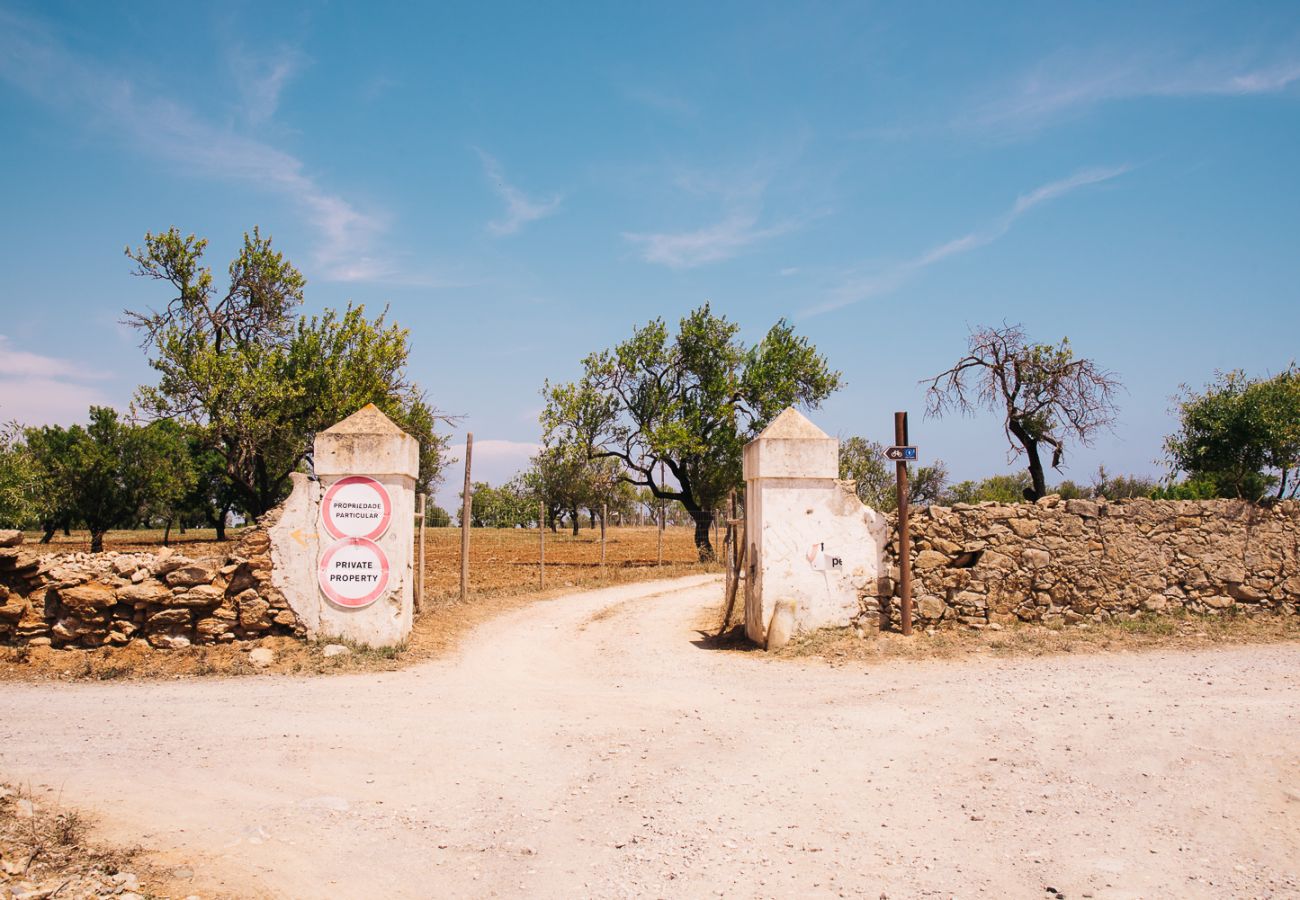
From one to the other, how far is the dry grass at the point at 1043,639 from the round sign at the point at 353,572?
569 cm

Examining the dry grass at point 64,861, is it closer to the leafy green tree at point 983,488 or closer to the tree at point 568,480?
the tree at point 568,480

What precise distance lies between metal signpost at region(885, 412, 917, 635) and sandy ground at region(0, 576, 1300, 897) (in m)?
1.57

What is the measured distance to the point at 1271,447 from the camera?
17.9m

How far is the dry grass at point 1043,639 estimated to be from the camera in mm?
11219

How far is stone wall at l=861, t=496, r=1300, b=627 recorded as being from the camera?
1238cm

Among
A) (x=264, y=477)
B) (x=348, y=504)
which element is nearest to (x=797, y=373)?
(x=264, y=477)

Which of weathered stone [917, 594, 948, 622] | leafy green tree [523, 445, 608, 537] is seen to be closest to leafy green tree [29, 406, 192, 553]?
leafy green tree [523, 445, 608, 537]

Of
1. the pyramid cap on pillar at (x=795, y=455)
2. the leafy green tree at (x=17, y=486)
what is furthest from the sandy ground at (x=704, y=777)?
the leafy green tree at (x=17, y=486)

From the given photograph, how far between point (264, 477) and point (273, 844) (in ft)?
74.3

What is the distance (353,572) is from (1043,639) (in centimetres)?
972

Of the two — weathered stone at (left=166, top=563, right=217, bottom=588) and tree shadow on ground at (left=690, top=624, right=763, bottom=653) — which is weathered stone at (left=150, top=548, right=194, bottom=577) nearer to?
weathered stone at (left=166, top=563, right=217, bottom=588)

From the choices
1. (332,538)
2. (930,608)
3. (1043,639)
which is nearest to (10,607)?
(332,538)

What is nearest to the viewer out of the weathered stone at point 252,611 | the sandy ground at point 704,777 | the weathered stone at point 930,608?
the sandy ground at point 704,777

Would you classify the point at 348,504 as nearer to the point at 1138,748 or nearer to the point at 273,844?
the point at 273,844
